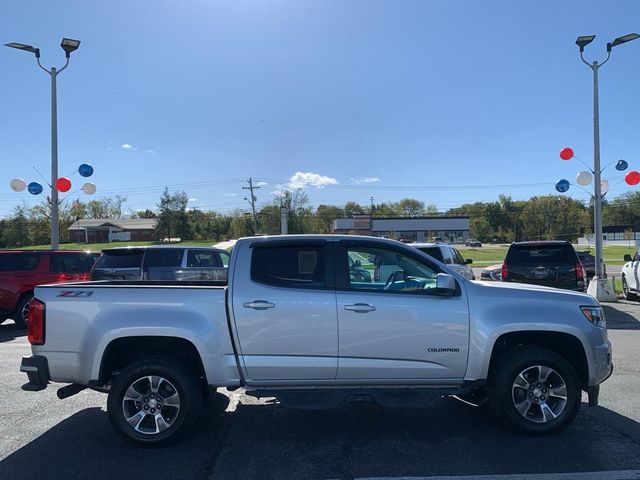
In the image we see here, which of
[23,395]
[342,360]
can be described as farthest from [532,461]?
[23,395]

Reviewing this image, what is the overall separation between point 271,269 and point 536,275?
352 inches

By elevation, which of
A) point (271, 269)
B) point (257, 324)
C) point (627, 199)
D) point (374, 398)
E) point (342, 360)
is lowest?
point (374, 398)

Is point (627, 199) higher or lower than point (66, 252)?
higher

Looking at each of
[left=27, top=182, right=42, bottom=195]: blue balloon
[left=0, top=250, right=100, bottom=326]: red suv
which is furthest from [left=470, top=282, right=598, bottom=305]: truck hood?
[left=27, top=182, right=42, bottom=195]: blue balloon

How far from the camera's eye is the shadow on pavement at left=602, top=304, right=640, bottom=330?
11.1 meters

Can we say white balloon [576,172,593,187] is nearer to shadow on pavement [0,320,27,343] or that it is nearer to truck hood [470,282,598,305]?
truck hood [470,282,598,305]

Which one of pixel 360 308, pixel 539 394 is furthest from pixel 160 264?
pixel 539 394

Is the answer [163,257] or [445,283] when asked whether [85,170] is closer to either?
[163,257]

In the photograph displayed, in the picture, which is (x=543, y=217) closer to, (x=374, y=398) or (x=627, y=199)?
(x=627, y=199)

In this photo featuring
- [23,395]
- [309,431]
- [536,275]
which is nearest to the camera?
[309,431]

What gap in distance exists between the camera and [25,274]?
38.5 ft

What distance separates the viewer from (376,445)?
4.53 m

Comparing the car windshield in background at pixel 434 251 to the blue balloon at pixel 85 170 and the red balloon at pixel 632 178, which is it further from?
the blue balloon at pixel 85 170

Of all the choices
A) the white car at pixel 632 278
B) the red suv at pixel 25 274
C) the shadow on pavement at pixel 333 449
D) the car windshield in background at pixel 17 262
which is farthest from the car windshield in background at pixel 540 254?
the car windshield in background at pixel 17 262
